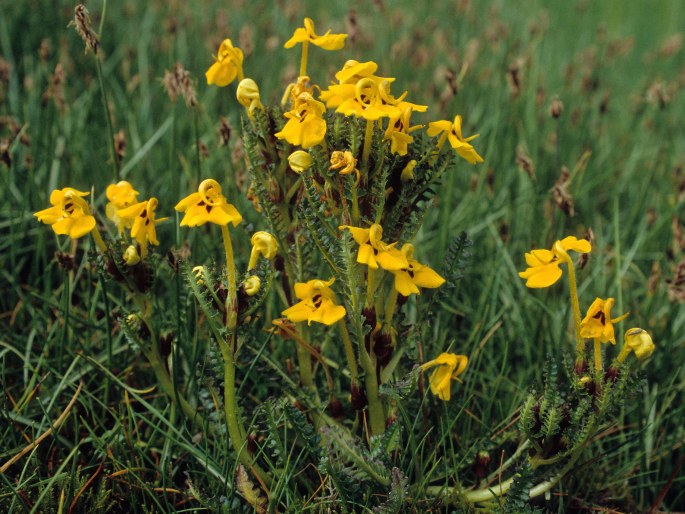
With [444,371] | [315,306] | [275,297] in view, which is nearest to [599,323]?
[444,371]

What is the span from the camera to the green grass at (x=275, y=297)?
1.77 meters

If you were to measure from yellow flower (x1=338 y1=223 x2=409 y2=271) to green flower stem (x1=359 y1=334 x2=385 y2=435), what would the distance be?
0.78 feet

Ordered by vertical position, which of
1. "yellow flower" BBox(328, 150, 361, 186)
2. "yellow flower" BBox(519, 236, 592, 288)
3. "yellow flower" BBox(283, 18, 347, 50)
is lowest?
"yellow flower" BBox(519, 236, 592, 288)

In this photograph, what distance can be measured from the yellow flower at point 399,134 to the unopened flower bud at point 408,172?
0.05 m

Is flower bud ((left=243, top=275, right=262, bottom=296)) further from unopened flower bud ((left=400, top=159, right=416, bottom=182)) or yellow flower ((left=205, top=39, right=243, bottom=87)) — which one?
yellow flower ((left=205, top=39, right=243, bottom=87))

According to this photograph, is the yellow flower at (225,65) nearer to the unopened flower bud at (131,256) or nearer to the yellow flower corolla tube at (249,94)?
the yellow flower corolla tube at (249,94)

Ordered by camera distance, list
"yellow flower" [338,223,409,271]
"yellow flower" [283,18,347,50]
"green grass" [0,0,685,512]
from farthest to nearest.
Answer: "green grass" [0,0,685,512] < "yellow flower" [283,18,347,50] < "yellow flower" [338,223,409,271]

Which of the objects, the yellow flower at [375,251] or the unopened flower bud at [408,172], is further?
the unopened flower bud at [408,172]

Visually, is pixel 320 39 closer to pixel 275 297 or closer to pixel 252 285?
pixel 252 285

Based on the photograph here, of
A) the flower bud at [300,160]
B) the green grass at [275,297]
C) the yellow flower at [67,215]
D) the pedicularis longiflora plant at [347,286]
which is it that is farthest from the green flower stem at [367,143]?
the yellow flower at [67,215]

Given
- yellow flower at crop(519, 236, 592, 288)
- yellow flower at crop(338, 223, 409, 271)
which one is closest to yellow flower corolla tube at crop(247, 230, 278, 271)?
yellow flower at crop(338, 223, 409, 271)

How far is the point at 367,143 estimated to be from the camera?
1.45 m

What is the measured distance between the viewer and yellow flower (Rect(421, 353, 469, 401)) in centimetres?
164

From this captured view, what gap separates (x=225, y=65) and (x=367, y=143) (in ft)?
1.48
